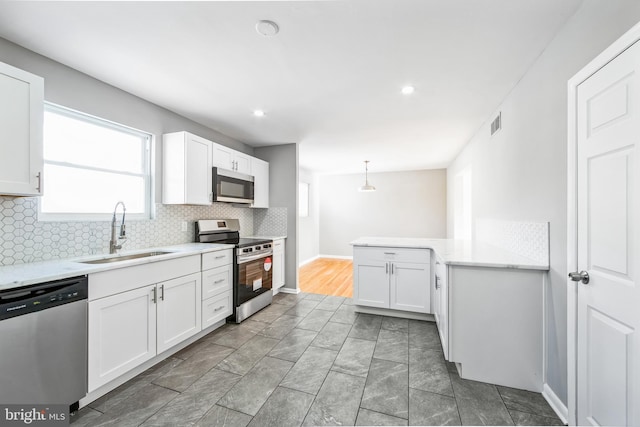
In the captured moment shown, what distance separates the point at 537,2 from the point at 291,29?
4.51ft

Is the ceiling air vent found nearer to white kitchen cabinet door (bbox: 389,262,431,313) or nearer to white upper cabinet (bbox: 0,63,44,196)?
white kitchen cabinet door (bbox: 389,262,431,313)

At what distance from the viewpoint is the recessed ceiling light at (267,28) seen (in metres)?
1.53

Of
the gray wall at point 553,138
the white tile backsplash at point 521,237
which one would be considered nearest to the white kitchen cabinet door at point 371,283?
the white tile backsplash at point 521,237

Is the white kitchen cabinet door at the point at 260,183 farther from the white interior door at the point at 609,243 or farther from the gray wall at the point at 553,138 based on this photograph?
the white interior door at the point at 609,243

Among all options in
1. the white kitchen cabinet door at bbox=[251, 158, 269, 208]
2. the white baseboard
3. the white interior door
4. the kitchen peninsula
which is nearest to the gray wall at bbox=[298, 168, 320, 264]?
the white kitchen cabinet door at bbox=[251, 158, 269, 208]

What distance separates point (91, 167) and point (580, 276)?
3.58 metres

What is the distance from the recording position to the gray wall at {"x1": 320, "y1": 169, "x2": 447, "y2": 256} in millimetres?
6590

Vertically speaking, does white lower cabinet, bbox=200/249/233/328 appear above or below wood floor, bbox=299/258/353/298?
above

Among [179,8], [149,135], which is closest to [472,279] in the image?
[179,8]

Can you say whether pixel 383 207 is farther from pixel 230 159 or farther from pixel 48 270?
pixel 48 270

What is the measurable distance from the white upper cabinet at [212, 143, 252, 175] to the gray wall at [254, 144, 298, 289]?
0.56 meters

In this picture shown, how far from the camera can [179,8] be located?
4.66 feet

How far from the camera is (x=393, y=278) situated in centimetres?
305

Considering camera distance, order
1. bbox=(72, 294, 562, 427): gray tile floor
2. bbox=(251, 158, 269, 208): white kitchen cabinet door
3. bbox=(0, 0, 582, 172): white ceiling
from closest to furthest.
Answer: bbox=(0, 0, 582, 172): white ceiling < bbox=(72, 294, 562, 427): gray tile floor < bbox=(251, 158, 269, 208): white kitchen cabinet door
